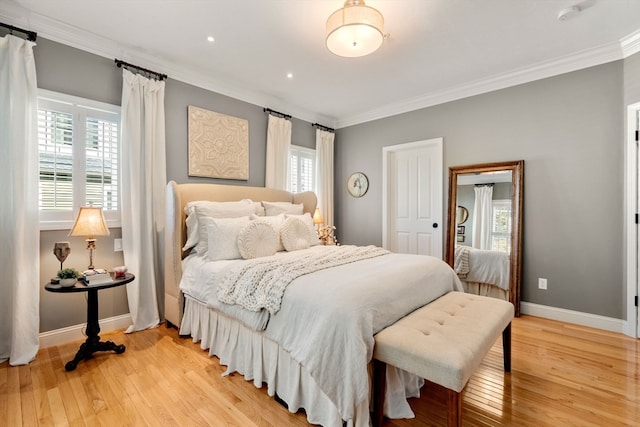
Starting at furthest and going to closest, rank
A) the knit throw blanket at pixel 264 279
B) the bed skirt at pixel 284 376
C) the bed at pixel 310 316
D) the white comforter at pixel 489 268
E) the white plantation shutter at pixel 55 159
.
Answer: the white comforter at pixel 489 268 < the white plantation shutter at pixel 55 159 < the knit throw blanket at pixel 264 279 < the bed skirt at pixel 284 376 < the bed at pixel 310 316

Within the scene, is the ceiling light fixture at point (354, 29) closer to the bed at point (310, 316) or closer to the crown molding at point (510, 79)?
the bed at point (310, 316)

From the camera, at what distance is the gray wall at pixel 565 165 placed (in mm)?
2873

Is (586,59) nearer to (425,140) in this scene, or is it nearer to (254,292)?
(425,140)

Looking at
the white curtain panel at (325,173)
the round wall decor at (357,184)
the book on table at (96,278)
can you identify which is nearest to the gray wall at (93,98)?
the book on table at (96,278)

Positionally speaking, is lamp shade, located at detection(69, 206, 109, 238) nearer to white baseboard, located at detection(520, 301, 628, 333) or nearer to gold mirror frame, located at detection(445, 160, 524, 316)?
gold mirror frame, located at detection(445, 160, 524, 316)

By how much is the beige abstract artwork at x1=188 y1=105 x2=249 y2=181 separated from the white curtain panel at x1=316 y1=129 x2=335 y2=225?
1.37 m

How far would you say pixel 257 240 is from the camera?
2.62m

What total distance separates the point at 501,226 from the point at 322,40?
9.43 ft

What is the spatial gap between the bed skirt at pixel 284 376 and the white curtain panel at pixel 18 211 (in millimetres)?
1408

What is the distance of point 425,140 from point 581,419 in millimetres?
3307

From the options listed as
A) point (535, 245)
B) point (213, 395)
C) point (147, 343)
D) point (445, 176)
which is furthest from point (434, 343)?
point (445, 176)

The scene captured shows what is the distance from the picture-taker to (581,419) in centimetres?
165

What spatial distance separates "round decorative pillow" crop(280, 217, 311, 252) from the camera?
296 centimetres

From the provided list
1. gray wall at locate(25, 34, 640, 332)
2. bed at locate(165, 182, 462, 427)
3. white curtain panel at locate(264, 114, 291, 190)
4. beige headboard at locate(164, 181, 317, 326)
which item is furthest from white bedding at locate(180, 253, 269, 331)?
white curtain panel at locate(264, 114, 291, 190)
